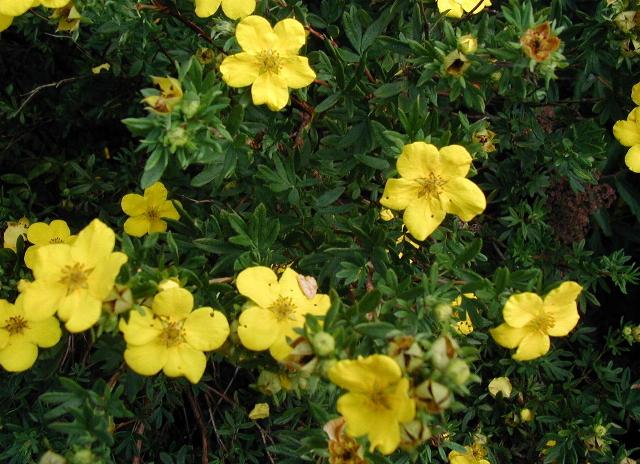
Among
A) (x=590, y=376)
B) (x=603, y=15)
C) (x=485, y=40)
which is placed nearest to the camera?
(x=485, y=40)

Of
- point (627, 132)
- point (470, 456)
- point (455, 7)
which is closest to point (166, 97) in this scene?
point (455, 7)

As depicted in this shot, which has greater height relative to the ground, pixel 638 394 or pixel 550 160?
pixel 550 160

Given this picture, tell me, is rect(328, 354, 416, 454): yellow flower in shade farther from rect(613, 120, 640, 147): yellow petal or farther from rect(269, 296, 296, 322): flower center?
rect(613, 120, 640, 147): yellow petal

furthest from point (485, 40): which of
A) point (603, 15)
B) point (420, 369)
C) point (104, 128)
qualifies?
point (104, 128)

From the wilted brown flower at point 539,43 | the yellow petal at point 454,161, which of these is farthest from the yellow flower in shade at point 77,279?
the wilted brown flower at point 539,43

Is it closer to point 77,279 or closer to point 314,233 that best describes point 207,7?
point 314,233

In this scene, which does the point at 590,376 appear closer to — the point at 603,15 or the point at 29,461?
the point at 603,15

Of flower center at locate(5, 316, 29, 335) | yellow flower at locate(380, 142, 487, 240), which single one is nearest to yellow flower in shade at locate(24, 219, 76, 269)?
flower center at locate(5, 316, 29, 335)
